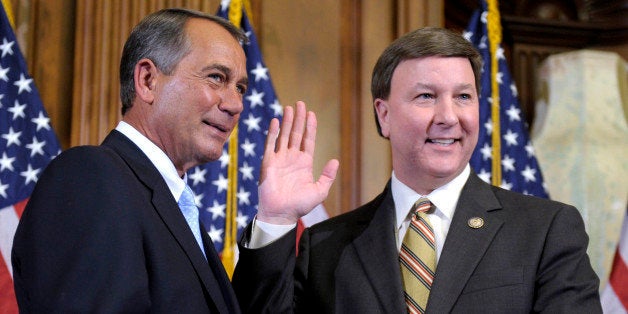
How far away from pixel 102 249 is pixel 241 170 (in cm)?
213

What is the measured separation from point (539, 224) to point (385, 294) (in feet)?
1.30

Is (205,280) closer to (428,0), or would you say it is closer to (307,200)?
(307,200)

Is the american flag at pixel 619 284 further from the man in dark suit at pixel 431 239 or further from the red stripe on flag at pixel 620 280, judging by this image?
the man in dark suit at pixel 431 239

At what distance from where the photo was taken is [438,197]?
1941 millimetres

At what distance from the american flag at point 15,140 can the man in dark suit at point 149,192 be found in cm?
149

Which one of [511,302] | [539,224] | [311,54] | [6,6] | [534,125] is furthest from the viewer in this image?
[534,125]

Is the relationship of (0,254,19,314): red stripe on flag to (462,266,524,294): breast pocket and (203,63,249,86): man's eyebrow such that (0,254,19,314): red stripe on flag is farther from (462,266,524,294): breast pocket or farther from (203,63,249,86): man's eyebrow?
(462,266,524,294): breast pocket

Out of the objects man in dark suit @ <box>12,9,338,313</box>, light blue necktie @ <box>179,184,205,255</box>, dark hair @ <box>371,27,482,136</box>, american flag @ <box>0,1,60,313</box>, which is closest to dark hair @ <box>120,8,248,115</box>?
man in dark suit @ <box>12,9,338,313</box>

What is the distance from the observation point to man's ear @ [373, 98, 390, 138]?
6.86 feet

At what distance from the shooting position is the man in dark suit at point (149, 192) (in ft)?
4.30

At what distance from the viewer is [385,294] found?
71.5 inches

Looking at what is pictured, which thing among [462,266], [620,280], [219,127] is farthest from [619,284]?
[219,127]

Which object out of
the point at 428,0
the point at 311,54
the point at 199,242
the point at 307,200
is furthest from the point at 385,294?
the point at 428,0

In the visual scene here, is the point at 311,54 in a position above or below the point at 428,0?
below
